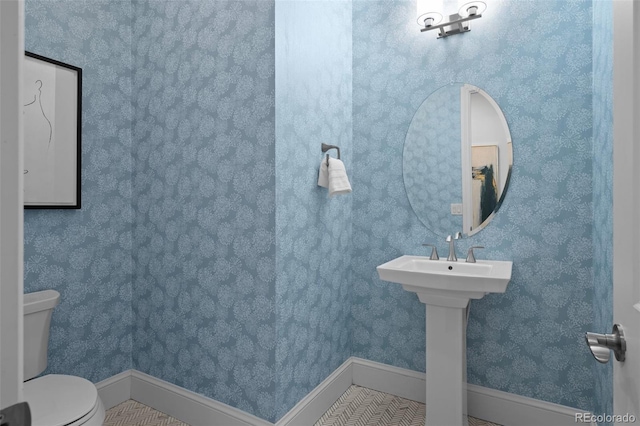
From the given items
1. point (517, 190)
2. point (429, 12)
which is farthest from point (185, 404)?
point (429, 12)

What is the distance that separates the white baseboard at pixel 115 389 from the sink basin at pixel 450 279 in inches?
65.2

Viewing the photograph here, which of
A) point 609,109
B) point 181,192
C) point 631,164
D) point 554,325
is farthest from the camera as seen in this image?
point 181,192

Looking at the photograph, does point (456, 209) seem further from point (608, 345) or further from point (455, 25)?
point (608, 345)

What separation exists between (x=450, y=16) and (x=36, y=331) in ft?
8.51

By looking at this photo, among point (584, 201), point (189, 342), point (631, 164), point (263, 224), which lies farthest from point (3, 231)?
point (584, 201)

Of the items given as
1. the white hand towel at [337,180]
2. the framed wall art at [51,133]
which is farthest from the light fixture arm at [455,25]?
the framed wall art at [51,133]

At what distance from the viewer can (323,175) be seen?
2.01 m

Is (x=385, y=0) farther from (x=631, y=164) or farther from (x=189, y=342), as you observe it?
(x=189, y=342)

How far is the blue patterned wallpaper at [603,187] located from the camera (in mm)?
1402

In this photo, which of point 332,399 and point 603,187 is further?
point 332,399

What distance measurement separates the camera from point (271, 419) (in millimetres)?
1733

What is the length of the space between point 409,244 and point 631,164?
63.7 inches

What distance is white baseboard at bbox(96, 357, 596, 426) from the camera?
73.3 inches

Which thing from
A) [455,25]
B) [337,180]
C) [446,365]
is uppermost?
[455,25]
